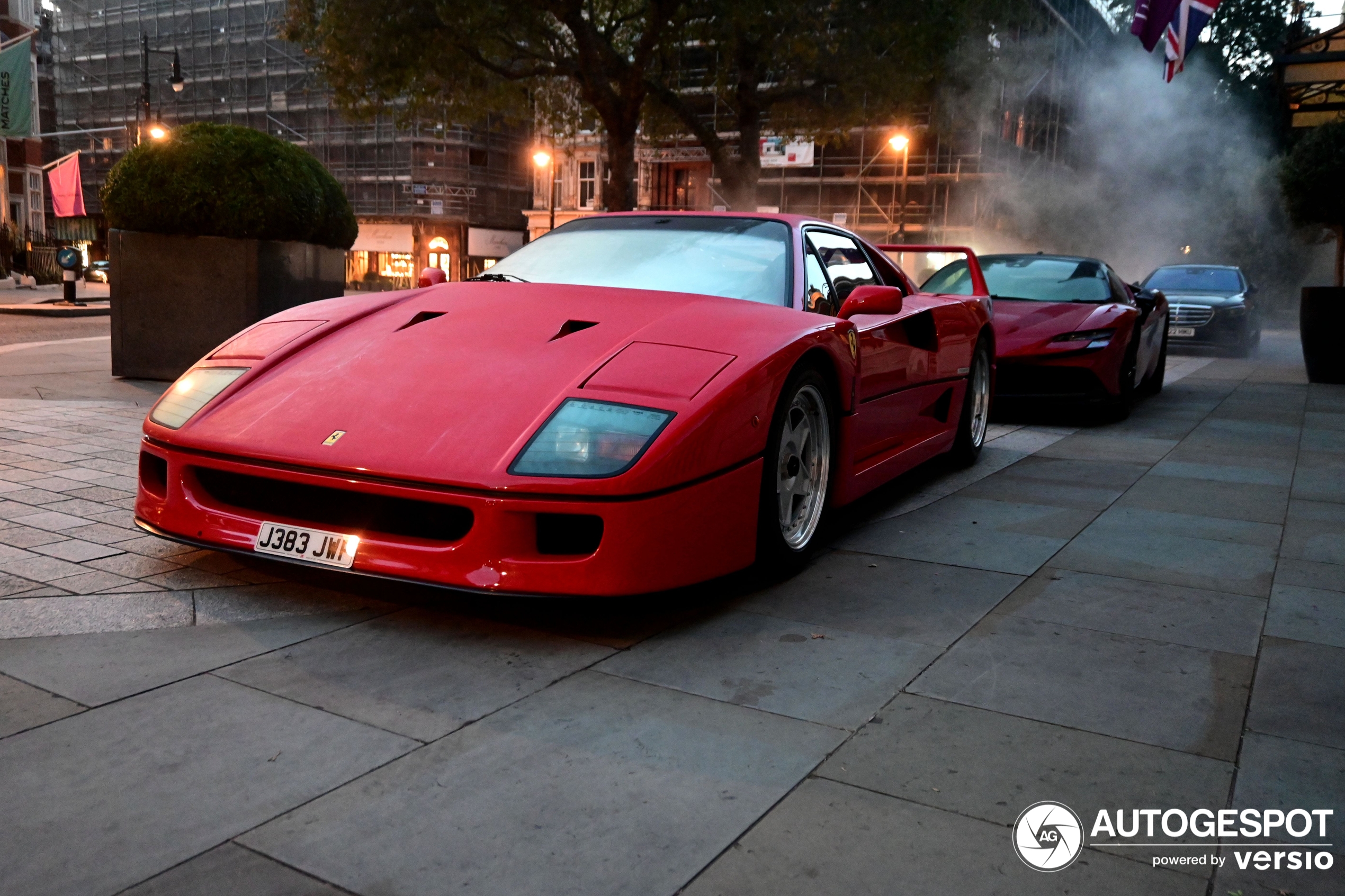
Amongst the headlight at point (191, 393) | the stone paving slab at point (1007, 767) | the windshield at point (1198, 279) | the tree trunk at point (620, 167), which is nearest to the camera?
the stone paving slab at point (1007, 767)

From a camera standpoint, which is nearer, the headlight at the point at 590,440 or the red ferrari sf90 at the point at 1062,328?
the headlight at the point at 590,440

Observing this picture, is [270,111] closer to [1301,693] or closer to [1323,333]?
[1323,333]

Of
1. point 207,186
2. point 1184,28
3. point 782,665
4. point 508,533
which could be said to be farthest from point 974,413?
point 1184,28

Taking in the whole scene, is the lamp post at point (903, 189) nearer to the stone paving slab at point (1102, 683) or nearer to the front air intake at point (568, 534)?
the stone paving slab at point (1102, 683)

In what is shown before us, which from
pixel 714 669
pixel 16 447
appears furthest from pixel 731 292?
pixel 16 447

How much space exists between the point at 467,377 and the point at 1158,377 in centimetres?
896

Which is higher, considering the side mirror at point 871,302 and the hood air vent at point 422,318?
the side mirror at point 871,302

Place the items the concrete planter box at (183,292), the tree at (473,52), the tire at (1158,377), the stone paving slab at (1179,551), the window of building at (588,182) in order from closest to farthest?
the stone paving slab at (1179,551), the concrete planter box at (183,292), the tire at (1158,377), the tree at (473,52), the window of building at (588,182)

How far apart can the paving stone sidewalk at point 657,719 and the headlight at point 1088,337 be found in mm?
3792

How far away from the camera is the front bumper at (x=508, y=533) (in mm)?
2875

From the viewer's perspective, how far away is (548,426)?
9.87 feet

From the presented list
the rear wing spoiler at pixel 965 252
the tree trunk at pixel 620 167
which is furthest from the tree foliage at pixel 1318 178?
the rear wing spoiler at pixel 965 252

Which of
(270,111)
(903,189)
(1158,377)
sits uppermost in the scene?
(270,111)

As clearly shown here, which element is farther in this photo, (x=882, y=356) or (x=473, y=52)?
(x=473, y=52)
